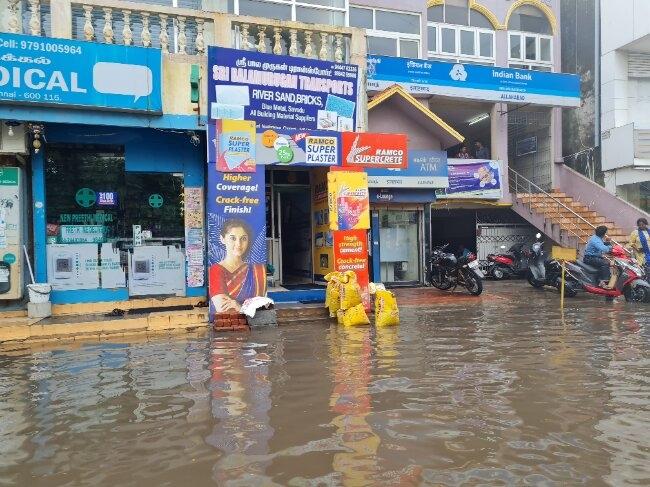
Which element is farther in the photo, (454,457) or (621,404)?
(621,404)

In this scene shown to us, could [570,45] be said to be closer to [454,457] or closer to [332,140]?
[332,140]

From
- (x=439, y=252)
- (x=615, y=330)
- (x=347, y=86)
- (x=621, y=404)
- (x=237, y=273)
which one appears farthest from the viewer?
(x=439, y=252)

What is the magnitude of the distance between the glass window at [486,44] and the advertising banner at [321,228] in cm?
1086

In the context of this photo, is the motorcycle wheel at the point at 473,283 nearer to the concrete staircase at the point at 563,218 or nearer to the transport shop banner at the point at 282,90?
the transport shop banner at the point at 282,90

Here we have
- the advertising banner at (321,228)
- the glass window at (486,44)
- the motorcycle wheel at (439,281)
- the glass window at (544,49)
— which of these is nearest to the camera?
→ the advertising banner at (321,228)

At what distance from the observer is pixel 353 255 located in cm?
981

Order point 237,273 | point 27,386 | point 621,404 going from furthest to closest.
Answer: point 237,273 → point 27,386 → point 621,404

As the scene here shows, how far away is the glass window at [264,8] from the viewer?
12.2 m

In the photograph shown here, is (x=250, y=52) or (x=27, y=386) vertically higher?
(x=250, y=52)

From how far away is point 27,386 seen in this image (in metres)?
5.19

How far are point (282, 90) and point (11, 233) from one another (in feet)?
17.7

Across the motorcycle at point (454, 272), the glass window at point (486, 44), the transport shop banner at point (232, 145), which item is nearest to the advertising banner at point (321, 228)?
the transport shop banner at point (232, 145)

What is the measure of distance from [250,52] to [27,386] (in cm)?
668

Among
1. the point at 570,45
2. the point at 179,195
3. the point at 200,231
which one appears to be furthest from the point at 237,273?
the point at 570,45
